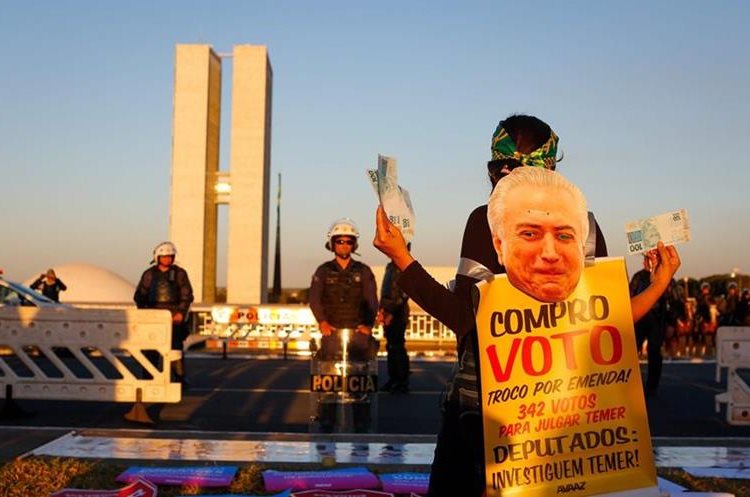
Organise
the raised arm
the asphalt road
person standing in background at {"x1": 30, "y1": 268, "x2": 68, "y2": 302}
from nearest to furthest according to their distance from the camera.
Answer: the raised arm < the asphalt road < person standing in background at {"x1": 30, "y1": 268, "x2": 68, "y2": 302}

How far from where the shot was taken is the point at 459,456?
9.94 ft

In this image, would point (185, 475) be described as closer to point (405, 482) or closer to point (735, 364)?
point (405, 482)

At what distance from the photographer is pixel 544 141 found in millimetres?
3070

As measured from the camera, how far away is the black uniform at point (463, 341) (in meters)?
2.90

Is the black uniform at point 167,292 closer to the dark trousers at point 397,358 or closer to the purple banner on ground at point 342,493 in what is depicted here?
the dark trousers at point 397,358

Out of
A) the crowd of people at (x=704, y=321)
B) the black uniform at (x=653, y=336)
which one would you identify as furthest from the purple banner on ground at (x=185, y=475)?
the crowd of people at (x=704, y=321)

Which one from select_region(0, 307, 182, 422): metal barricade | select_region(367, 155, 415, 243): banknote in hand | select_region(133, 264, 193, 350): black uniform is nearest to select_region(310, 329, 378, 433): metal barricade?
select_region(0, 307, 182, 422): metal barricade

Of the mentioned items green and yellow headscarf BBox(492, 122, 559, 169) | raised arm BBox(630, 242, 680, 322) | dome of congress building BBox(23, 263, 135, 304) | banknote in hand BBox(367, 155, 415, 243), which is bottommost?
dome of congress building BBox(23, 263, 135, 304)

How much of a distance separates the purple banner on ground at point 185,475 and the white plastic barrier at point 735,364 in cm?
586

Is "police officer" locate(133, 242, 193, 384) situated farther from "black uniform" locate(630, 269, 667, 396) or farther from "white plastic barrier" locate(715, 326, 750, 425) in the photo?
"white plastic barrier" locate(715, 326, 750, 425)

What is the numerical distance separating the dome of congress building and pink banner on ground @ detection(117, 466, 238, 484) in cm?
4579

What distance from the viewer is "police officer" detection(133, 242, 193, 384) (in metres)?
11.2

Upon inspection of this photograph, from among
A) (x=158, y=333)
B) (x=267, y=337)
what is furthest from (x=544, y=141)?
(x=267, y=337)

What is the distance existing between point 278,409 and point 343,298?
88.5 inches
